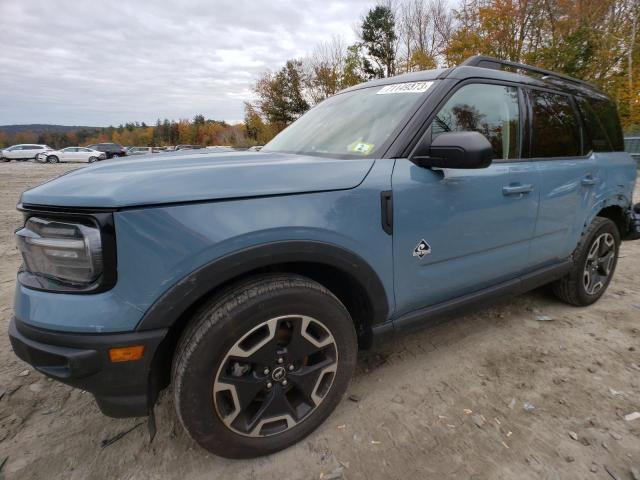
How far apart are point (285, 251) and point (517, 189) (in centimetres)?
160

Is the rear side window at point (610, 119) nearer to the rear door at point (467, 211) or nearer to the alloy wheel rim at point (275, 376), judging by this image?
the rear door at point (467, 211)

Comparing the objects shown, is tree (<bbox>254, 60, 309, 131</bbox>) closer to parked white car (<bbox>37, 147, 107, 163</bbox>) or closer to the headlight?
parked white car (<bbox>37, 147, 107, 163</bbox>)

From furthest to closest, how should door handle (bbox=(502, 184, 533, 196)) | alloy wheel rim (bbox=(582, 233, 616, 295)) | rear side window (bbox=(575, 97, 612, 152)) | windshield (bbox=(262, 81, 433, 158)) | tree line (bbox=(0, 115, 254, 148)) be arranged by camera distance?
tree line (bbox=(0, 115, 254, 148)) → alloy wheel rim (bbox=(582, 233, 616, 295)) → rear side window (bbox=(575, 97, 612, 152)) → door handle (bbox=(502, 184, 533, 196)) → windshield (bbox=(262, 81, 433, 158))

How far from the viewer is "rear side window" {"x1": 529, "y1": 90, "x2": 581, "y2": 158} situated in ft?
8.32

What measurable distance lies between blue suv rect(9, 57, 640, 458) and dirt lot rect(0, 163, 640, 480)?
0.84 feet

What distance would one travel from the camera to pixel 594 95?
10.4ft

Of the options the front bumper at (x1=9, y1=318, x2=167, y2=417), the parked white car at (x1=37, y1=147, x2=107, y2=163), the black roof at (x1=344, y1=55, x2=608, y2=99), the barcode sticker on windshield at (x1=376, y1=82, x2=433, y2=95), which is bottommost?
the parked white car at (x1=37, y1=147, x2=107, y2=163)

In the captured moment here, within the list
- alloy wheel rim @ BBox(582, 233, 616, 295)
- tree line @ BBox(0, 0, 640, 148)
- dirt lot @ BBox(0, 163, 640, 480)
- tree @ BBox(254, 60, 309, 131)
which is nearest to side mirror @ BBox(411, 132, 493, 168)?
dirt lot @ BBox(0, 163, 640, 480)

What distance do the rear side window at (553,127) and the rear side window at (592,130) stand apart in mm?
142

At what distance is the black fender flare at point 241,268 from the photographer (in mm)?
1338

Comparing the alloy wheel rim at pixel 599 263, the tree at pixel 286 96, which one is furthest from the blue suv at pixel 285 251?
the tree at pixel 286 96

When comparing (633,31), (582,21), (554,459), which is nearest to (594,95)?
(554,459)

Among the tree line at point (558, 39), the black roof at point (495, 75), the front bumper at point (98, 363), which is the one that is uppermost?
the tree line at point (558, 39)

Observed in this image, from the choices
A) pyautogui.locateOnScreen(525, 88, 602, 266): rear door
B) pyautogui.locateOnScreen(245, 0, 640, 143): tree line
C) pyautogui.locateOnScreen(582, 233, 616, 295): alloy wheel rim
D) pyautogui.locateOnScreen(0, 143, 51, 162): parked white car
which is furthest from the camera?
pyautogui.locateOnScreen(0, 143, 51, 162): parked white car
